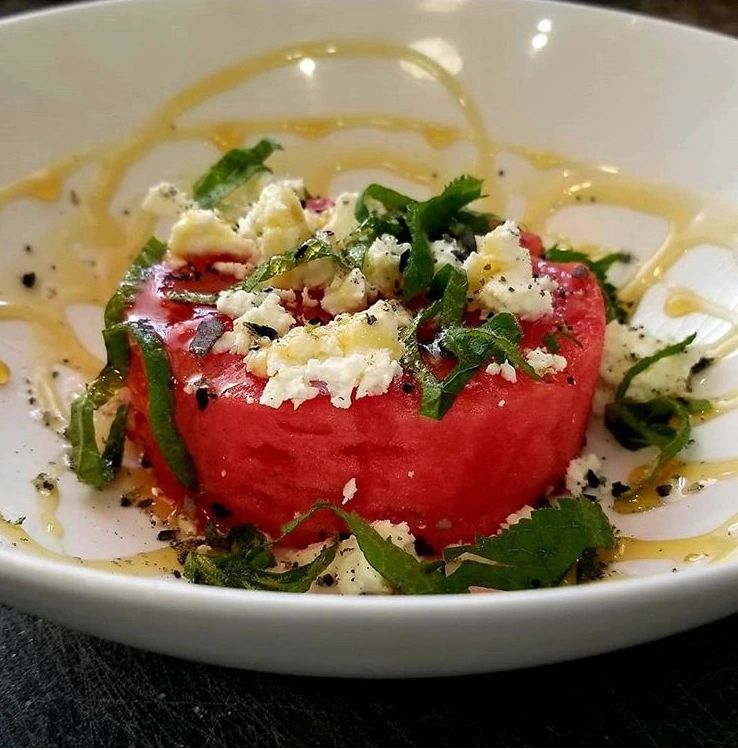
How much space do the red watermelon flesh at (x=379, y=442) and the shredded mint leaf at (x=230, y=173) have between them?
0.44m

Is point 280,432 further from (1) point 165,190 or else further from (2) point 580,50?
(2) point 580,50

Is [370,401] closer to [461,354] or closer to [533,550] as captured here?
[461,354]

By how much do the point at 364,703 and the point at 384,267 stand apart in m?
0.80

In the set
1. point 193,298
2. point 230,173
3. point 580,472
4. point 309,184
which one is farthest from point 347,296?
point 309,184

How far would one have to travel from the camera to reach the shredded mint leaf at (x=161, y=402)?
171cm

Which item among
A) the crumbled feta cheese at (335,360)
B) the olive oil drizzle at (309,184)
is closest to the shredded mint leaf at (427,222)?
the crumbled feta cheese at (335,360)

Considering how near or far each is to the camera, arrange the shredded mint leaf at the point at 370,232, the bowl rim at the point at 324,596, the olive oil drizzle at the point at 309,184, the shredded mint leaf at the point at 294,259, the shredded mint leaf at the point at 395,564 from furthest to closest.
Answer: the olive oil drizzle at the point at 309,184 < the shredded mint leaf at the point at 370,232 < the shredded mint leaf at the point at 294,259 < the shredded mint leaf at the point at 395,564 < the bowl rim at the point at 324,596

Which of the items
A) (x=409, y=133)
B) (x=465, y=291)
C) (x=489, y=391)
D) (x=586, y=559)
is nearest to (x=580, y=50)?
(x=409, y=133)

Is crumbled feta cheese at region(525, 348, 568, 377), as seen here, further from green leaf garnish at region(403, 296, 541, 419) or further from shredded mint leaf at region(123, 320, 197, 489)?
shredded mint leaf at region(123, 320, 197, 489)

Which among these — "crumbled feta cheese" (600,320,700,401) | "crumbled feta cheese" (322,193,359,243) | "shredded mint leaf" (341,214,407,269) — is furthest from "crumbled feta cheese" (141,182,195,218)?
"crumbled feta cheese" (600,320,700,401)

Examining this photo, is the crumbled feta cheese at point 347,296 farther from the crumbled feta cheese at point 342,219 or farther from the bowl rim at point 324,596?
the bowl rim at point 324,596

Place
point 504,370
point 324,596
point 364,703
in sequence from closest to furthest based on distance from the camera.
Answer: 1. point 324,596
2. point 364,703
3. point 504,370

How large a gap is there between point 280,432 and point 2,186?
1091mm

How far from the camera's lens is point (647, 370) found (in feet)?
6.56
